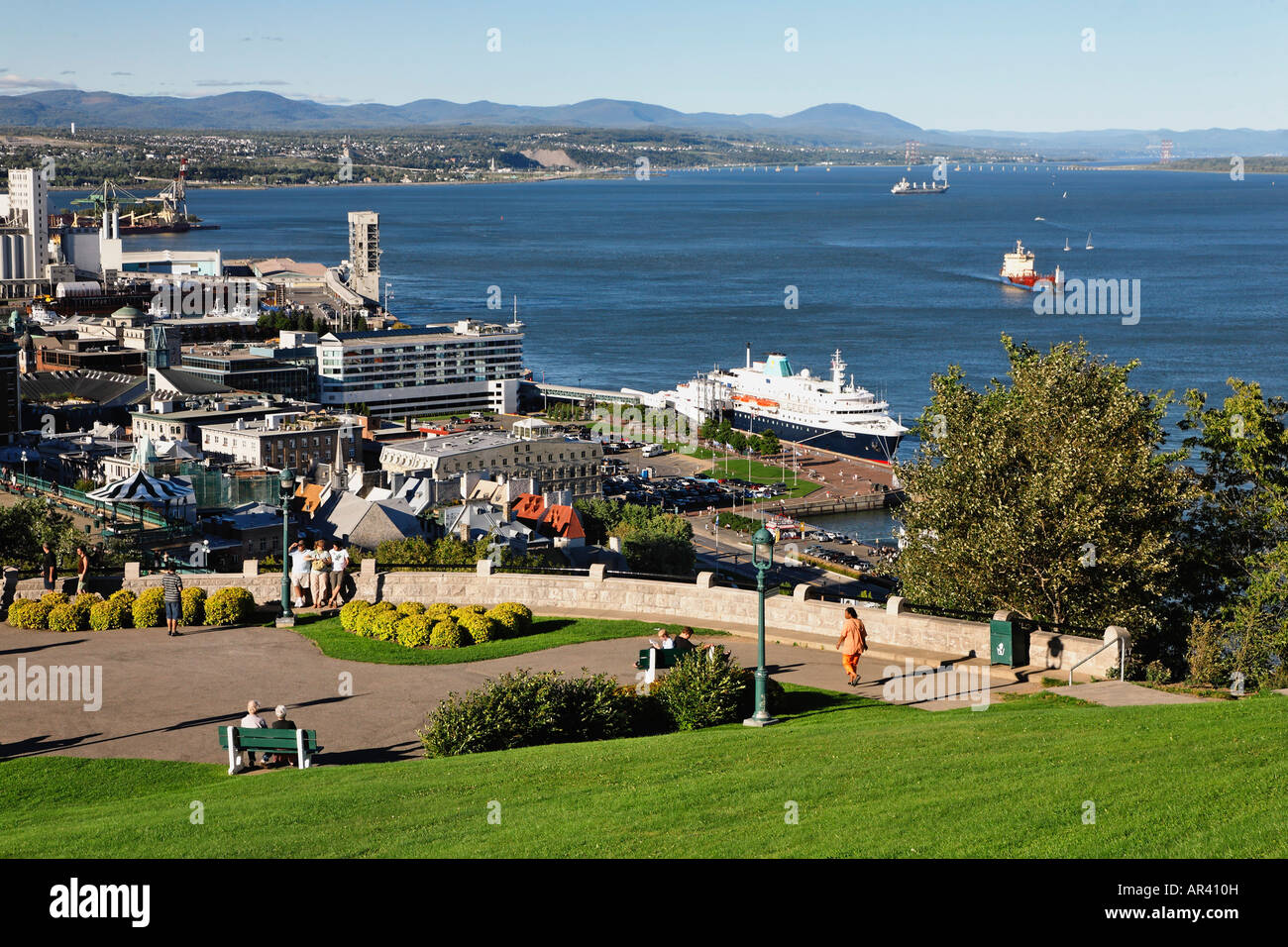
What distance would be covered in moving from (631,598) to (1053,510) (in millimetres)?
6097

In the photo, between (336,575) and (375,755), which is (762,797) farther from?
(336,575)

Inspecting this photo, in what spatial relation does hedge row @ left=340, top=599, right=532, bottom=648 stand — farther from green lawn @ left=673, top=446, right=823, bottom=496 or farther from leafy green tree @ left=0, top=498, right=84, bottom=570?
green lawn @ left=673, top=446, right=823, bottom=496

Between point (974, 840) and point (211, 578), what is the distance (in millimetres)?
15721

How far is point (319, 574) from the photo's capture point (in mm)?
21703

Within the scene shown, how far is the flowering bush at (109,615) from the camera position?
20.5 m

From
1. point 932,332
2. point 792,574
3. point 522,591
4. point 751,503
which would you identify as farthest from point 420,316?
point 522,591

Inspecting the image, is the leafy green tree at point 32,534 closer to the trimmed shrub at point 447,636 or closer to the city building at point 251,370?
the trimmed shrub at point 447,636

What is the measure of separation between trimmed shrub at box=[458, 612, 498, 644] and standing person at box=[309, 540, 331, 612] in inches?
111

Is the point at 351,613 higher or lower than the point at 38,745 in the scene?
higher

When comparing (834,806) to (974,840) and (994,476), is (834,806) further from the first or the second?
(994,476)

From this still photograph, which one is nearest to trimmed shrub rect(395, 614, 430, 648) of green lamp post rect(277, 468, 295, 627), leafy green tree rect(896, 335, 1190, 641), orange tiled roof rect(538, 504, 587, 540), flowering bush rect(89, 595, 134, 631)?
green lamp post rect(277, 468, 295, 627)

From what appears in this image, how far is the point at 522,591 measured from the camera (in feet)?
73.3

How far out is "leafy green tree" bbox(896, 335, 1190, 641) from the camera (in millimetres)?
20266

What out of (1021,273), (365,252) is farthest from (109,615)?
(365,252)
